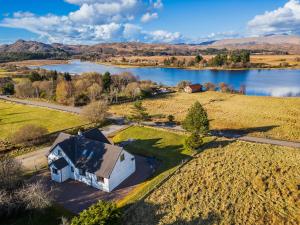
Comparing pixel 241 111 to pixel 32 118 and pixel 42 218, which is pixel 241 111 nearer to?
pixel 32 118

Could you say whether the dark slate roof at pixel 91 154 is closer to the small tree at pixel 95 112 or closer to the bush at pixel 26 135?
the bush at pixel 26 135

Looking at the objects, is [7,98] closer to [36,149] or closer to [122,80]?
[122,80]

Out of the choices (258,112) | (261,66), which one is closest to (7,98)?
(258,112)

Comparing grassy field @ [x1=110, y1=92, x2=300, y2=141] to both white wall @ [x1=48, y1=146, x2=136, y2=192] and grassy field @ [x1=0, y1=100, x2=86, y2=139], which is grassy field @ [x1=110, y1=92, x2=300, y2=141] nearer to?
grassy field @ [x1=0, y1=100, x2=86, y2=139]

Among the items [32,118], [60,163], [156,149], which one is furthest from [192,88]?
[60,163]

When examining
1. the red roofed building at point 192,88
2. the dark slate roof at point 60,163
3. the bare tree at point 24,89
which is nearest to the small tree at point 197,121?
the dark slate roof at point 60,163
